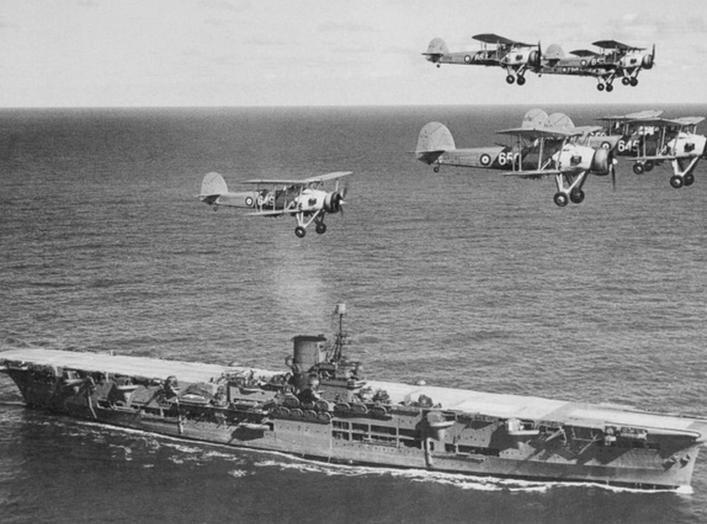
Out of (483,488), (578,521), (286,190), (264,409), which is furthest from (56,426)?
(578,521)

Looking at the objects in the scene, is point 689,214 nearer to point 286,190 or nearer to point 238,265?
point 238,265

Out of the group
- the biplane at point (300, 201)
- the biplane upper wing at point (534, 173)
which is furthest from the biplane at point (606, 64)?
the biplane at point (300, 201)

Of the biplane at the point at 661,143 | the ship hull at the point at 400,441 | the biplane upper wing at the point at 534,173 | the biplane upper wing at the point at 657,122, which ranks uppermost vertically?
the biplane upper wing at the point at 657,122

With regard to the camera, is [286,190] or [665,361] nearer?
[286,190]

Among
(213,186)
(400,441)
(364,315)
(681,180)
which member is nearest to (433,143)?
(681,180)

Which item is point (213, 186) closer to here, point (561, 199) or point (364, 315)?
point (364, 315)

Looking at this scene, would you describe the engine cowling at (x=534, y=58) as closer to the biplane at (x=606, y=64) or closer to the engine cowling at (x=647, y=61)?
the biplane at (x=606, y=64)

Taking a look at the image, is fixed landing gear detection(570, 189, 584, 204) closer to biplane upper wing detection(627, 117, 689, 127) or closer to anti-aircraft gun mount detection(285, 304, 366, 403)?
biplane upper wing detection(627, 117, 689, 127)
